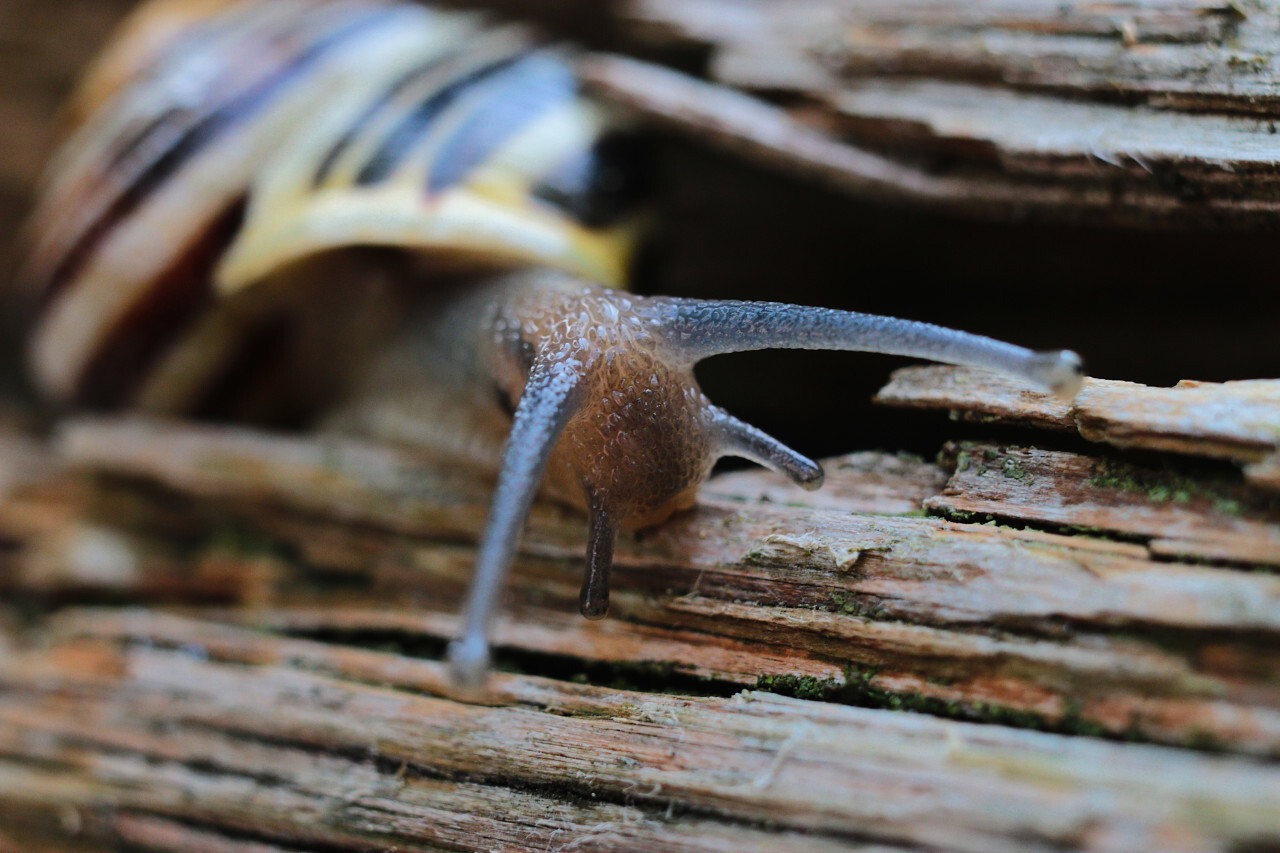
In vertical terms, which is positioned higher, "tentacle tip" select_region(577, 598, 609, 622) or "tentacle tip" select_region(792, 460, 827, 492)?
"tentacle tip" select_region(792, 460, 827, 492)

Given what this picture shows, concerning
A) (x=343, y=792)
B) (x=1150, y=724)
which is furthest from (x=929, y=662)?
(x=343, y=792)

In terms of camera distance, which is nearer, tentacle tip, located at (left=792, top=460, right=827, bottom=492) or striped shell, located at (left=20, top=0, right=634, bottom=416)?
tentacle tip, located at (left=792, top=460, right=827, bottom=492)

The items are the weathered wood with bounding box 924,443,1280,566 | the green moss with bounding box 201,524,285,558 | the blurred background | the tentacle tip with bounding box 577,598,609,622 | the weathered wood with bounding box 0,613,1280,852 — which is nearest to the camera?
the weathered wood with bounding box 0,613,1280,852

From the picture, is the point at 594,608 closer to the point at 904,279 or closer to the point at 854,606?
the point at 854,606

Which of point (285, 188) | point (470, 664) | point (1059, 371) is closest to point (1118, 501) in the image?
point (1059, 371)

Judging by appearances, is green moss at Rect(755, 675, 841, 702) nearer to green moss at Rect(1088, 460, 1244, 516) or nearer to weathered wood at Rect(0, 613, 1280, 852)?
weathered wood at Rect(0, 613, 1280, 852)

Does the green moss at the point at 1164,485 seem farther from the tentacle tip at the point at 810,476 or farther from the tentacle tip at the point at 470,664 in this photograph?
the tentacle tip at the point at 470,664

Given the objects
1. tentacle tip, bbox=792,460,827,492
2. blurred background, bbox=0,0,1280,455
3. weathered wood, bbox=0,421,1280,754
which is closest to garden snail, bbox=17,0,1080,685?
tentacle tip, bbox=792,460,827,492
